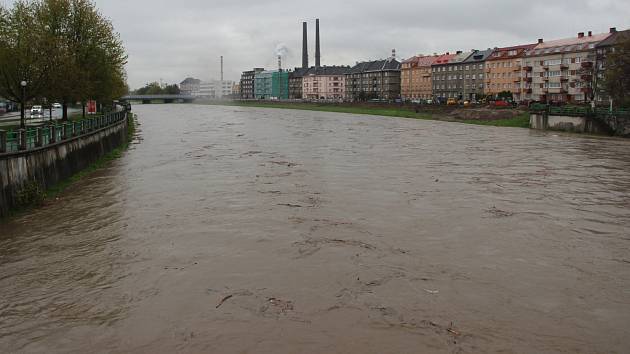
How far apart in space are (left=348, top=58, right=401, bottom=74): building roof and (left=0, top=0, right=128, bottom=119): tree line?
101m

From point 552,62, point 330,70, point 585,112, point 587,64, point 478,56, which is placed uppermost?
point 330,70

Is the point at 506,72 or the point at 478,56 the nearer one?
the point at 506,72

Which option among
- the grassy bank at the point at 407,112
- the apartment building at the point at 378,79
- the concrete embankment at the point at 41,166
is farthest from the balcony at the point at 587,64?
the concrete embankment at the point at 41,166

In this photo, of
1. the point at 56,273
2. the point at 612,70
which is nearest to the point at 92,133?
the point at 56,273

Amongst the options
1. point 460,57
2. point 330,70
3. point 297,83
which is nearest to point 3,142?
point 460,57

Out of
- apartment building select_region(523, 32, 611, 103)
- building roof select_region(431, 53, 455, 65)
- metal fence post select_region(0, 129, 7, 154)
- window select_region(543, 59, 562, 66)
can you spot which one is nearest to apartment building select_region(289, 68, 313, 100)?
building roof select_region(431, 53, 455, 65)

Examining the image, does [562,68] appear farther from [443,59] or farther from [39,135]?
[39,135]

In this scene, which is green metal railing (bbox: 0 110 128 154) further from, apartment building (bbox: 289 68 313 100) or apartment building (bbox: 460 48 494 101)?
apartment building (bbox: 289 68 313 100)

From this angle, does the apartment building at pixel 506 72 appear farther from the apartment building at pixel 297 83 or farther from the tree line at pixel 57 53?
the apartment building at pixel 297 83

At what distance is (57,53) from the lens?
35.4 metres

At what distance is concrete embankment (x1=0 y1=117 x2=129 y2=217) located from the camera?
17266 mm

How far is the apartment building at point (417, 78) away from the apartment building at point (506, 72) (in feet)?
60.9

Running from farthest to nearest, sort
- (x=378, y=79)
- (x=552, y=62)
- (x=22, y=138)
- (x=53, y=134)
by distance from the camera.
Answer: (x=378, y=79) → (x=552, y=62) → (x=53, y=134) → (x=22, y=138)

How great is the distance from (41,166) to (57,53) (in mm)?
17234
